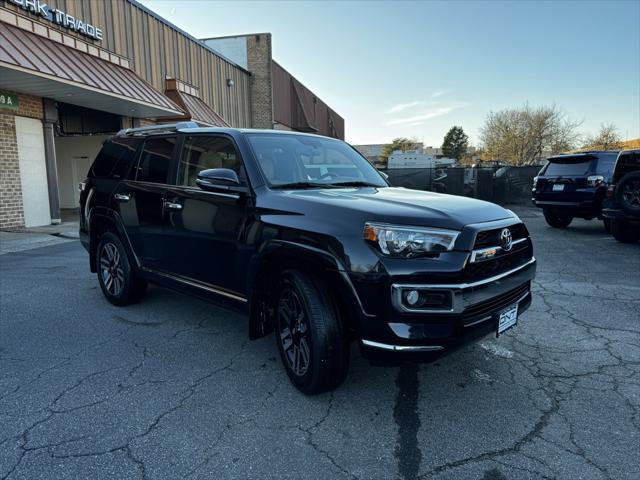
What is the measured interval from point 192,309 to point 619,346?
410 centimetres

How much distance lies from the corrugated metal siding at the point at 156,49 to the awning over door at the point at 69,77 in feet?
2.76

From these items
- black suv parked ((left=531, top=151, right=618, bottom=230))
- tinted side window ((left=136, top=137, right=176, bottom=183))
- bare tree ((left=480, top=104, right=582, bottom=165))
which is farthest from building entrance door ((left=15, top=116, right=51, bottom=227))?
bare tree ((left=480, top=104, right=582, bottom=165))

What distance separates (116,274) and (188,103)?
13.3 m

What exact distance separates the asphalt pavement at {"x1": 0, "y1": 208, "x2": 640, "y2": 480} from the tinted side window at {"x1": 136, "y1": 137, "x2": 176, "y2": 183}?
1.45 metres

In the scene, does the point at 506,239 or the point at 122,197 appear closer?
the point at 506,239

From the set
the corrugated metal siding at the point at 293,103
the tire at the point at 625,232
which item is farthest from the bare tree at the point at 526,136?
Answer: the tire at the point at 625,232

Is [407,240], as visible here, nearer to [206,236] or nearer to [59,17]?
[206,236]

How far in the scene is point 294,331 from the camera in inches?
121

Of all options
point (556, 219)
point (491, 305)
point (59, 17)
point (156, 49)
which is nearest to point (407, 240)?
point (491, 305)

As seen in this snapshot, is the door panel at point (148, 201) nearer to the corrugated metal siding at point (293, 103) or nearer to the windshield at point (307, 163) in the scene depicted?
the windshield at point (307, 163)

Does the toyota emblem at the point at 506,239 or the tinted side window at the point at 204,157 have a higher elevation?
the tinted side window at the point at 204,157

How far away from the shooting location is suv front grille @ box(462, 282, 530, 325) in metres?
2.63

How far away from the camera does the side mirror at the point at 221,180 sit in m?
3.24

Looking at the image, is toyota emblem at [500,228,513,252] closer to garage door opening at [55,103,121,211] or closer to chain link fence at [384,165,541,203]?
garage door opening at [55,103,121,211]
